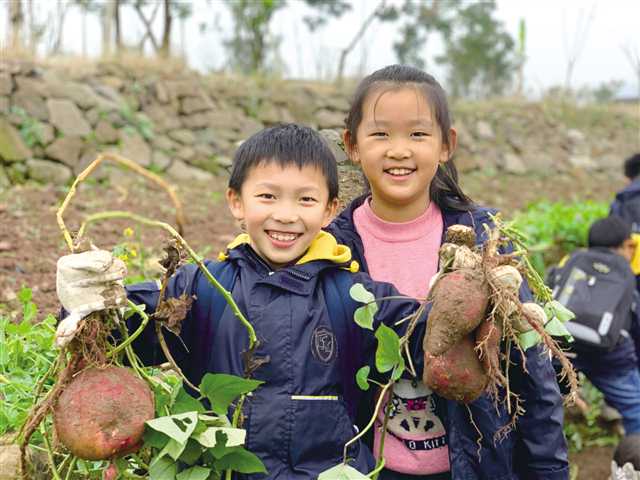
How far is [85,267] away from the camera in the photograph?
119cm

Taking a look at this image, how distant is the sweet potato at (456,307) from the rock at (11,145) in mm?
6585

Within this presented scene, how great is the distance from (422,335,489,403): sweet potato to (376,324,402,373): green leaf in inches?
2.8

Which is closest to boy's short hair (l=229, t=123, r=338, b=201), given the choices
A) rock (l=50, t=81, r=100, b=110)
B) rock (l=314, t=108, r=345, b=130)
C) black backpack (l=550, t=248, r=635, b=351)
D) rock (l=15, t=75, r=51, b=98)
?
black backpack (l=550, t=248, r=635, b=351)

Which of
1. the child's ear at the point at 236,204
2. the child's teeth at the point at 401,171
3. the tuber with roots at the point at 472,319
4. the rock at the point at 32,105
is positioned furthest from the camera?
the rock at the point at 32,105

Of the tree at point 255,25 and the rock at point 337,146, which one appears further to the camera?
the tree at point 255,25

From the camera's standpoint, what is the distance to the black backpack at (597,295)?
3.35 m

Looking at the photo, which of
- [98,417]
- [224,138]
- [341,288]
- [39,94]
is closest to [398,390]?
[341,288]

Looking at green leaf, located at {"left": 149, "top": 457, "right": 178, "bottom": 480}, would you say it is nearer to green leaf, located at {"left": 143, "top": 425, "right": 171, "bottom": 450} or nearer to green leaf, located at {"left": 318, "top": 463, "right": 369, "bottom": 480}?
green leaf, located at {"left": 143, "top": 425, "right": 171, "bottom": 450}

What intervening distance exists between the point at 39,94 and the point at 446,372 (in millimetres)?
7565

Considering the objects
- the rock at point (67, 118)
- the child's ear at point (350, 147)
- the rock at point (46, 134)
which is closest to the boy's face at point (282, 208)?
the child's ear at point (350, 147)

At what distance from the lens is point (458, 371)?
133 centimetres

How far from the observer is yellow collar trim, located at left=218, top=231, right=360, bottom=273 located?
1545 millimetres

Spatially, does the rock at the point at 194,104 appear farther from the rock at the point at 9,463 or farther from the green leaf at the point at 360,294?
the green leaf at the point at 360,294

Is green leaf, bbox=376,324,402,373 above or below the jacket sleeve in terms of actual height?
above
